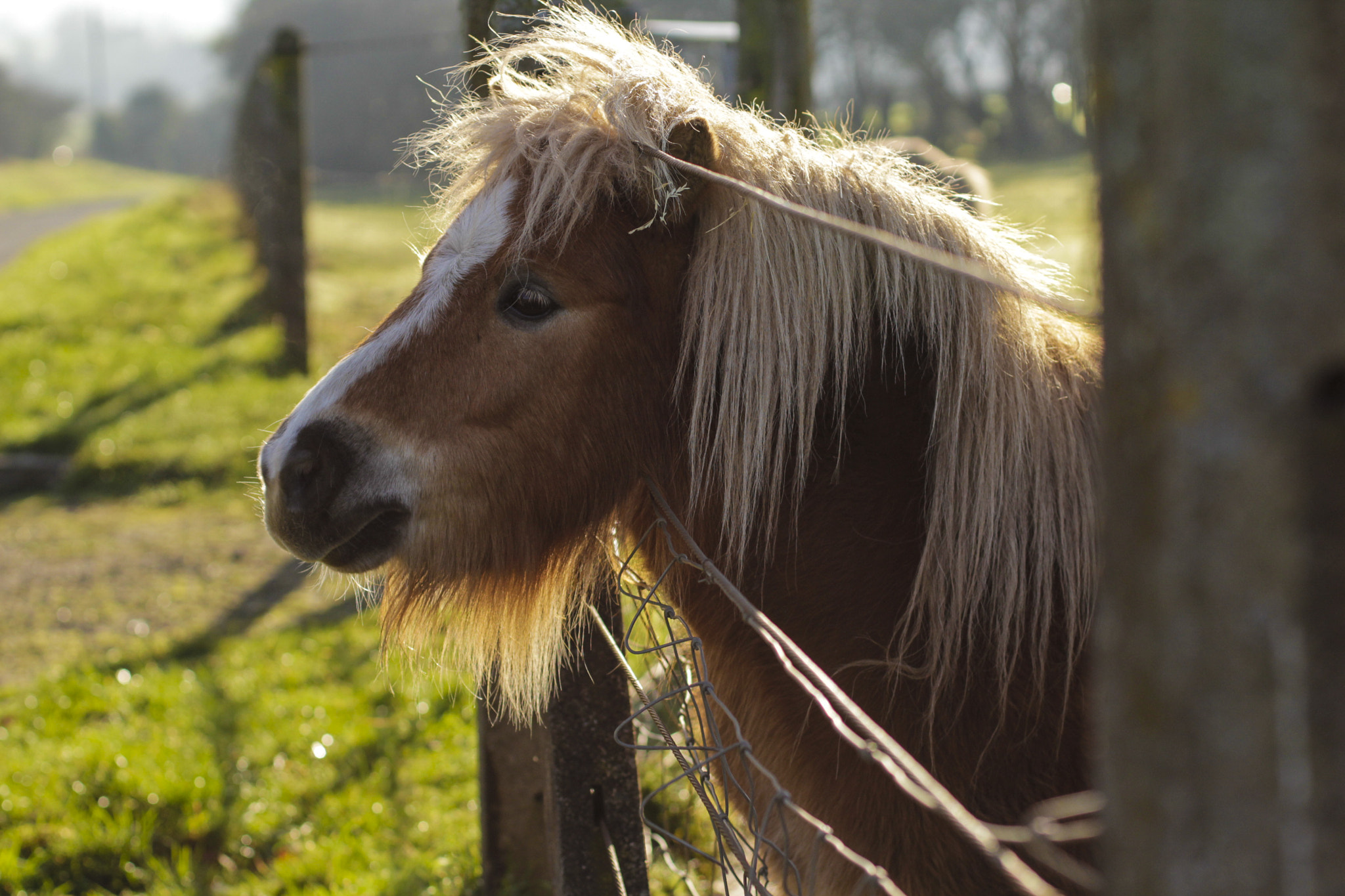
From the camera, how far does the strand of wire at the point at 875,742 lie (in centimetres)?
66

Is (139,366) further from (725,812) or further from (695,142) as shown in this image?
(725,812)

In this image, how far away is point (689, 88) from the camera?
1.69m

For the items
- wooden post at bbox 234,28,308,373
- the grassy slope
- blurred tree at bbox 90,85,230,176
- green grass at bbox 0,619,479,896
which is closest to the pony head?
green grass at bbox 0,619,479,896

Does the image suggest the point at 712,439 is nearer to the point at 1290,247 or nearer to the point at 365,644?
the point at 1290,247

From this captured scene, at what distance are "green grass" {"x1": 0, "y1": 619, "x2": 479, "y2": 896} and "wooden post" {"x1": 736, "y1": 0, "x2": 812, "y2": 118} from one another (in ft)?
8.44

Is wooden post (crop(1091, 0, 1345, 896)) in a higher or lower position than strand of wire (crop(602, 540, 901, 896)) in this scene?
higher

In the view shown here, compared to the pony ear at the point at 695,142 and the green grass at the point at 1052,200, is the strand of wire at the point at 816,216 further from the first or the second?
the green grass at the point at 1052,200

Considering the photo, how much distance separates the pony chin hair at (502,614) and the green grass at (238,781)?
14.2 inches

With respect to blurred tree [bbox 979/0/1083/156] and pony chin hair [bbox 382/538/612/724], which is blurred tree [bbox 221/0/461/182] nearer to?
blurred tree [bbox 979/0/1083/156]

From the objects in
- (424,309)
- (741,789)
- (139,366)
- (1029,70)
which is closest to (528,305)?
(424,309)

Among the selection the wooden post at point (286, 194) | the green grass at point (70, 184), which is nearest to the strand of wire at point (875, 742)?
the wooden post at point (286, 194)

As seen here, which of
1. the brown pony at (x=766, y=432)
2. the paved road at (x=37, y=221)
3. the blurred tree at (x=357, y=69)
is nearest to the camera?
the brown pony at (x=766, y=432)

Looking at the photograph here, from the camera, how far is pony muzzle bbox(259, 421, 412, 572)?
155 cm

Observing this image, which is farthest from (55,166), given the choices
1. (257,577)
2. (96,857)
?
(96,857)
